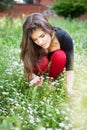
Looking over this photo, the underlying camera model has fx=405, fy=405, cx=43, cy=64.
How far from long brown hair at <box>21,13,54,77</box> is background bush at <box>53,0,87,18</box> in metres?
12.8

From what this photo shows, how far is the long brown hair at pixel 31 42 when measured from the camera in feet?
11.6

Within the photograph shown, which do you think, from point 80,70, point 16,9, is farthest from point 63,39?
point 16,9

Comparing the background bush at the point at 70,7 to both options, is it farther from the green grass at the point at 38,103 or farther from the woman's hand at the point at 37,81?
the woman's hand at the point at 37,81

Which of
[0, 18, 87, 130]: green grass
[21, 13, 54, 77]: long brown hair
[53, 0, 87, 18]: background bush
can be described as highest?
[21, 13, 54, 77]: long brown hair

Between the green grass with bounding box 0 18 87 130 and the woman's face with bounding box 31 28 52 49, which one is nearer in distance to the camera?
the green grass with bounding box 0 18 87 130

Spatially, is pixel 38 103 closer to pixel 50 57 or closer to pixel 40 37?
pixel 40 37

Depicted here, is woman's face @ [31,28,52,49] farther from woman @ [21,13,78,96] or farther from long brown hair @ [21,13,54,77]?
woman @ [21,13,78,96]

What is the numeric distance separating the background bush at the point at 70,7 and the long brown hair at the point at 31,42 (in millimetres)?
12804

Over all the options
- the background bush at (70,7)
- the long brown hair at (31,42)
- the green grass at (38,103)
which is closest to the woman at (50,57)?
the long brown hair at (31,42)

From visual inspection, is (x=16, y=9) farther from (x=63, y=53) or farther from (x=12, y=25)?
(x=63, y=53)

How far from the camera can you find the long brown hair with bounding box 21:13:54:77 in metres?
3.53

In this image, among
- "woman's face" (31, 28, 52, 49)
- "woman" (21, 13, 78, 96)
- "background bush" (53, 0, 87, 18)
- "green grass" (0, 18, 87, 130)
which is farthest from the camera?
"background bush" (53, 0, 87, 18)

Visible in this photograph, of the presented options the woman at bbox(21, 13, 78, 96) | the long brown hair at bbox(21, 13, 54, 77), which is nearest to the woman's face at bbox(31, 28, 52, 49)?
the long brown hair at bbox(21, 13, 54, 77)

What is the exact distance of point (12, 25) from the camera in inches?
395
